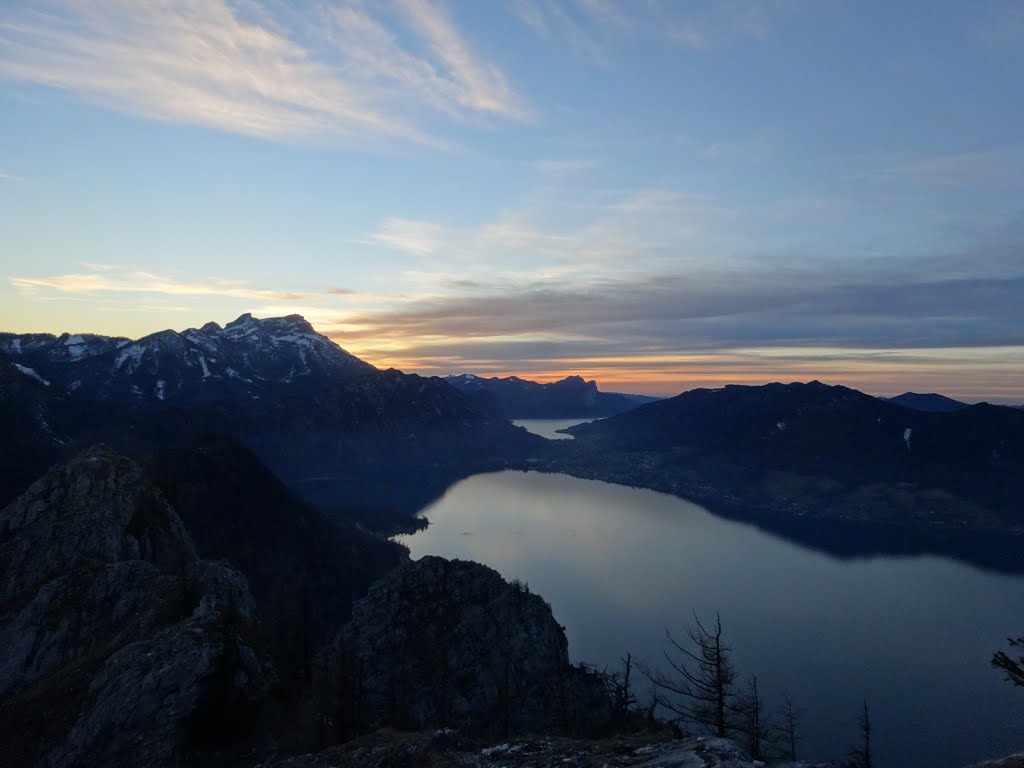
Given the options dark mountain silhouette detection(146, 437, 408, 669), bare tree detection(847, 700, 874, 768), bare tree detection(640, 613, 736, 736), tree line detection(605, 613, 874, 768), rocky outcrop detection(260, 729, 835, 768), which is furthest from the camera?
dark mountain silhouette detection(146, 437, 408, 669)

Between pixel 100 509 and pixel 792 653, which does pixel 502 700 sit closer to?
pixel 100 509

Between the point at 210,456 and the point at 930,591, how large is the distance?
214 metres

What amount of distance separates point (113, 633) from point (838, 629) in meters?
144

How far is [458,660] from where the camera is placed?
218ft

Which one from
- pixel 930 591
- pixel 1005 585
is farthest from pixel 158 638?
pixel 1005 585

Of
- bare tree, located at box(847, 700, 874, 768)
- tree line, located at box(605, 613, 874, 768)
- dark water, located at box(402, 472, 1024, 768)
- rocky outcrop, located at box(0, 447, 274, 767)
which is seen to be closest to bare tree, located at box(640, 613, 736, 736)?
tree line, located at box(605, 613, 874, 768)

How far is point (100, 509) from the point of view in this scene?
65.9 m

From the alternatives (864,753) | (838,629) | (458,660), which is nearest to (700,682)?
(864,753)

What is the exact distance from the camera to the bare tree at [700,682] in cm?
3166

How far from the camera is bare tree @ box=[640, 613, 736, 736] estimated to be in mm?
31656

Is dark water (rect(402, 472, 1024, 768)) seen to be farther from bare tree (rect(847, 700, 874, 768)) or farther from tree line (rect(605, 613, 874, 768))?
bare tree (rect(847, 700, 874, 768))

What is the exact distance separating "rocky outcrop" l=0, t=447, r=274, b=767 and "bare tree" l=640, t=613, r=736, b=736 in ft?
87.3

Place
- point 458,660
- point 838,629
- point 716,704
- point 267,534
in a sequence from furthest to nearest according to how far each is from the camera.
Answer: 1. point 267,534
2. point 838,629
3. point 458,660
4. point 716,704

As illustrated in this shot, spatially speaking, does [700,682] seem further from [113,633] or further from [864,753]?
[113,633]
